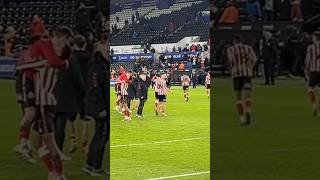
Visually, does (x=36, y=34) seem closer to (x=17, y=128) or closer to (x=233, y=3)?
(x=17, y=128)

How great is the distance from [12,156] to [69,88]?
48cm

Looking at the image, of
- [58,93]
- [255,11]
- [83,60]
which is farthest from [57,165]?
[255,11]

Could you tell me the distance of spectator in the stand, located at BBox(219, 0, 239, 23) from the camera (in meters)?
3.08

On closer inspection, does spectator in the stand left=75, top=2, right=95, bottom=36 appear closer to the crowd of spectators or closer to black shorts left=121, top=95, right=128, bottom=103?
the crowd of spectators

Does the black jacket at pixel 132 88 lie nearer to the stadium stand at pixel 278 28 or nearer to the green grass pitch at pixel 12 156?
the stadium stand at pixel 278 28

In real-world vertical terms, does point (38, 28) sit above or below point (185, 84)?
above

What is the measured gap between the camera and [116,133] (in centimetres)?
666

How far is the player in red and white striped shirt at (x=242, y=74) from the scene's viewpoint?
3.12m

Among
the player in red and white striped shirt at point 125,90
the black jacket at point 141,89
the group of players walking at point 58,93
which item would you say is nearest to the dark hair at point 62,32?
the group of players walking at point 58,93

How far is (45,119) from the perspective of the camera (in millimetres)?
2865

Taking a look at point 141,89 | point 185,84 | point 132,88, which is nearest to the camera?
point 132,88

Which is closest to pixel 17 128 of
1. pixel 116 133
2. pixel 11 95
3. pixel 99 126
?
pixel 11 95

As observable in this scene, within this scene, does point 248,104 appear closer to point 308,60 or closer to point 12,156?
point 308,60

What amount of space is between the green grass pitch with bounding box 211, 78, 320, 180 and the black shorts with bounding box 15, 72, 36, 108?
40.6 inches
